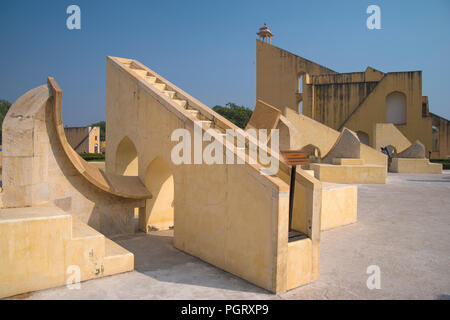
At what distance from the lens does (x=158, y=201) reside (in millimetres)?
7566

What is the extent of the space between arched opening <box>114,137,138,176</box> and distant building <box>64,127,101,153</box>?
19926 mm

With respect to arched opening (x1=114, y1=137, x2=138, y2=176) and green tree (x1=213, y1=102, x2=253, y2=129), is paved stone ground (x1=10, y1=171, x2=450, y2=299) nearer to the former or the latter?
arched opening (x1=114, y1=137, x2=138, y2=176)

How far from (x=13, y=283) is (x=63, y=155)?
2.35 metres

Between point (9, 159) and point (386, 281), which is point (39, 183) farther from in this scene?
point (386, 281)

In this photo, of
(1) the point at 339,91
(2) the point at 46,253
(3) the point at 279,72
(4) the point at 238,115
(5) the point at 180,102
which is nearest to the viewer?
(2) the point at 46,253

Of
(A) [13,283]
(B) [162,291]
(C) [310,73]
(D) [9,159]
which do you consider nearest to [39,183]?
(D) [9,159]

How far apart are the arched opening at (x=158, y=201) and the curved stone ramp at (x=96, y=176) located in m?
0.35

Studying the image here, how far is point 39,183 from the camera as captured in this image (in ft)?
17.3

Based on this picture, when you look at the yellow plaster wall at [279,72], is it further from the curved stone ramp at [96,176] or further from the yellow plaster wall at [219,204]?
the curved stone ramp at [96,176]

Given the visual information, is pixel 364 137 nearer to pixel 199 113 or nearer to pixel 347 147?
pixel 347 147

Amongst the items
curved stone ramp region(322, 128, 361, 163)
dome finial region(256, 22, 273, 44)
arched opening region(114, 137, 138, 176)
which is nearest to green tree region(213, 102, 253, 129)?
dome finial region(256, 22, 273, 44)

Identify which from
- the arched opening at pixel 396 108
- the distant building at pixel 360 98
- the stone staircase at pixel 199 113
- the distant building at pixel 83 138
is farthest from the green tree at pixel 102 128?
the stone staircase at pixel 199 113

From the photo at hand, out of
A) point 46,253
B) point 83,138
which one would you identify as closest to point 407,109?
point 83,138

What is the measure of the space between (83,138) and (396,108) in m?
24.6
